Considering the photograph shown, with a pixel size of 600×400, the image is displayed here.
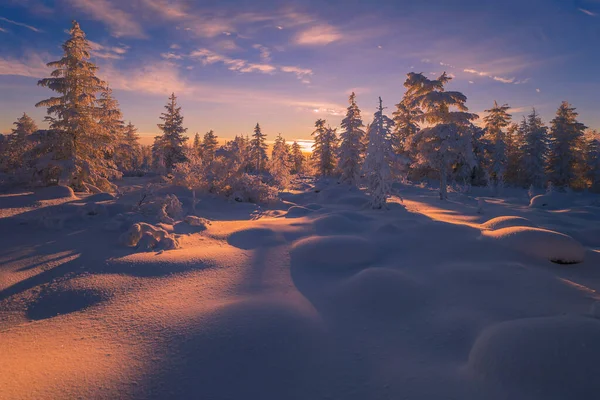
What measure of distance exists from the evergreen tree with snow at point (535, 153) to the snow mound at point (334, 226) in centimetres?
3125

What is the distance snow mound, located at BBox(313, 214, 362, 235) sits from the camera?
27.4ft

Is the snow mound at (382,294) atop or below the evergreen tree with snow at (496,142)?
below

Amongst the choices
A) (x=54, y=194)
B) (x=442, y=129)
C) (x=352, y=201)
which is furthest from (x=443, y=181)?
(x=54, y=194)

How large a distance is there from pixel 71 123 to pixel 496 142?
123ft

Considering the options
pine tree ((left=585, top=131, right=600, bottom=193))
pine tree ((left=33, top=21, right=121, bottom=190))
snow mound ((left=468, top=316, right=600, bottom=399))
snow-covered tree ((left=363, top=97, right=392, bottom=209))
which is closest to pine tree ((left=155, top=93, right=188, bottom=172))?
pine tree ((left=33, top=21, right=121, bottom=190))

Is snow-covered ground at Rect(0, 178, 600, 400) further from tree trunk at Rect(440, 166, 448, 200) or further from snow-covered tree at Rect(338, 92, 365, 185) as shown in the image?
snow-covered tree at Rect(338, 92, 365, 185)

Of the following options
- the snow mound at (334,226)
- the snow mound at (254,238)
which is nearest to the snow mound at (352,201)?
the snow mound at (334,226)

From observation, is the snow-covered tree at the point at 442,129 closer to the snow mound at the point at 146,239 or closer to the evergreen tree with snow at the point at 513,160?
the snow mound at the point at 146,239

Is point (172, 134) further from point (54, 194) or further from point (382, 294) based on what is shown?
point (382, 294)

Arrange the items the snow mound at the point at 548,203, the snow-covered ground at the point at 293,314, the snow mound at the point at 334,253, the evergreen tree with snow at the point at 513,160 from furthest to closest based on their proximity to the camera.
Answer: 1. the evergreen tree with snow at the point at 513,160
2. the snow mound at the point at 548,203
3. the snow mound at the point at 334,253
4. the snow-covered ground at the point at 293,314

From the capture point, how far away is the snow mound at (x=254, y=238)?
23.5 ft

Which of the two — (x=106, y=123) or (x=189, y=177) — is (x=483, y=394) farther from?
(x=106, y=123)

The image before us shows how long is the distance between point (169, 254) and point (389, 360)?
4953 mm

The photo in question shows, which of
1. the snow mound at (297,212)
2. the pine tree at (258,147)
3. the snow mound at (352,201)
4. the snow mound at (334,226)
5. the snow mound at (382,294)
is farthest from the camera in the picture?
the pine tree at (258,147)
